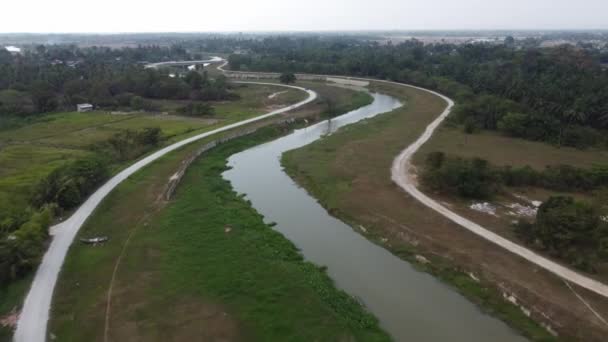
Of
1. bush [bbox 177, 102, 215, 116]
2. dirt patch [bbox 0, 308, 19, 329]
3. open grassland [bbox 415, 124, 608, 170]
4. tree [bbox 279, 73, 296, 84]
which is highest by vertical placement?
tree [bbox 279, 73, 296, 84]

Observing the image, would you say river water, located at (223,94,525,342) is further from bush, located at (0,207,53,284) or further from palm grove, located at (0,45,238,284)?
bush, located at (0,207,53,284)

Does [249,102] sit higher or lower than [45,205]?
A: higher

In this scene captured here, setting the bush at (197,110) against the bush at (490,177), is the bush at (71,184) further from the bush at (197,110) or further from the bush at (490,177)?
the bush at (197,110)

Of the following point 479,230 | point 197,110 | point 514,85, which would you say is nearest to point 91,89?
point 197,110

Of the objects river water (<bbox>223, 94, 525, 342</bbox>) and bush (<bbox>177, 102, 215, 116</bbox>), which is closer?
river water (<bbox>223, 94, 525, 342</bbox>)

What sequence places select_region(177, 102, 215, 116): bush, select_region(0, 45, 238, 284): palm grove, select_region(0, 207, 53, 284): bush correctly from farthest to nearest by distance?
select_region(177, 102, 215, 116): bush < select_region(0, 45, 238, 284): palm grove < select_region(0, 207, 53, 284): bush

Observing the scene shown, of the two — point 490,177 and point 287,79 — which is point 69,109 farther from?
point 490,177

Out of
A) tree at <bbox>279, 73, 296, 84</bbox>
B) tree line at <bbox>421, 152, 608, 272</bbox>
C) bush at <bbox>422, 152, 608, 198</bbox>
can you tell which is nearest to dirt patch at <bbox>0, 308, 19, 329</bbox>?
tree line at <bbox>421, 152, 608, 272</bbox>
